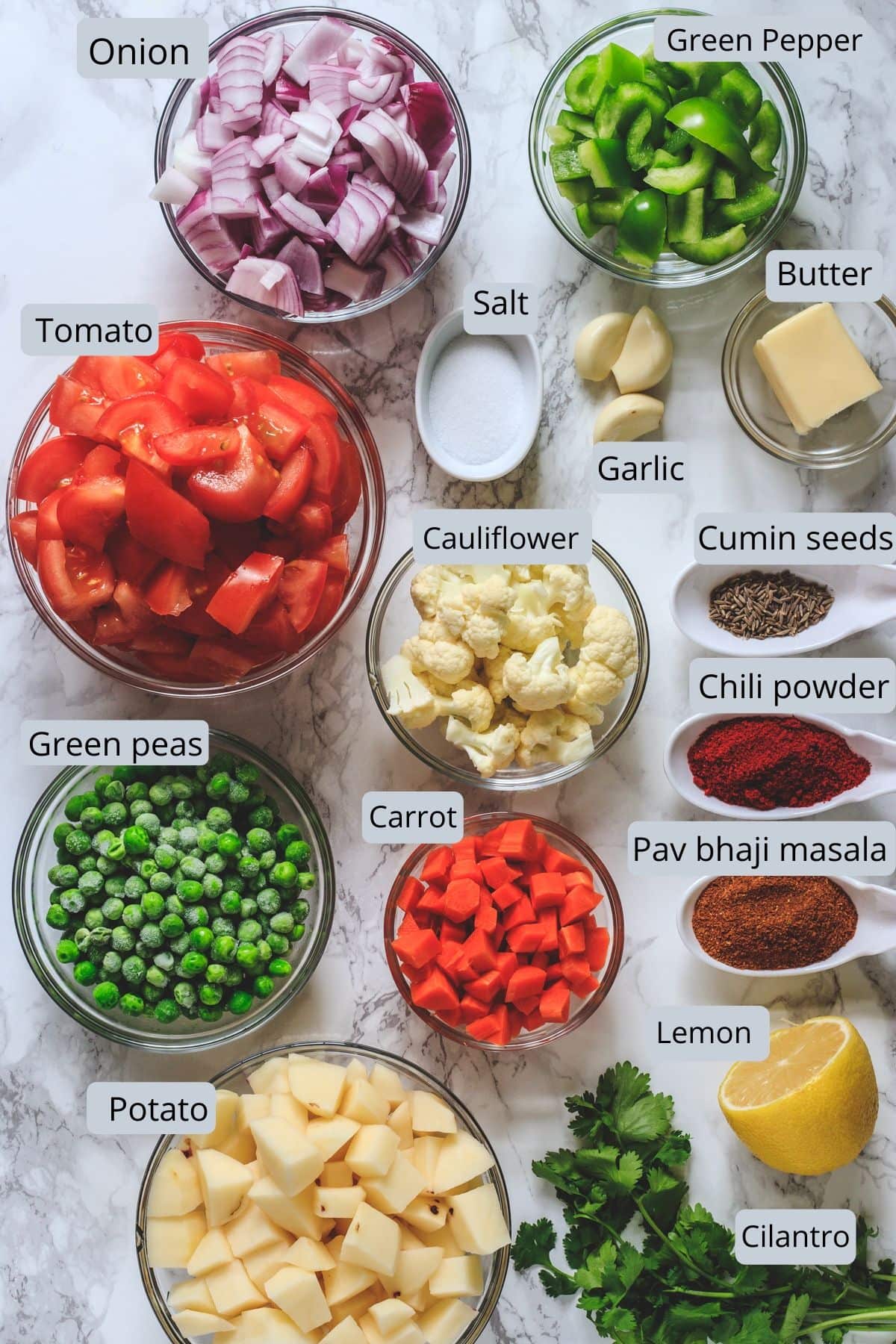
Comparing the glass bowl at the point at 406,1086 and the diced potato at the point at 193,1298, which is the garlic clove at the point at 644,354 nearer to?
the glass bowl at the point at 406,1086

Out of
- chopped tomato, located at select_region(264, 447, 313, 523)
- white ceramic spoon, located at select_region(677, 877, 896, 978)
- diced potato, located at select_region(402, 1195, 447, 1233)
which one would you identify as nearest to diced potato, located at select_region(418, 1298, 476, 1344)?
diced potato, located at select_region(402, 1195, 447, 1233)

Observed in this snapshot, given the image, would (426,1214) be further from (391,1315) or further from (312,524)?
(312,524)

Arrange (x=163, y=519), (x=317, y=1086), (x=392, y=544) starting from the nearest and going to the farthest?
(x=163, y=519)
(x=317, y=1086)
(x=392, y=544)

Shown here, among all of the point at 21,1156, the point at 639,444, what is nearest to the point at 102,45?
the point at 639,444

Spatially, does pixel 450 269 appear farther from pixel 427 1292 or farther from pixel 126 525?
pixel 427 1292

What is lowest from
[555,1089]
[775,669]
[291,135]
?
[555,1089]

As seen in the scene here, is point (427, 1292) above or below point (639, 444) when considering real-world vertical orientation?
below

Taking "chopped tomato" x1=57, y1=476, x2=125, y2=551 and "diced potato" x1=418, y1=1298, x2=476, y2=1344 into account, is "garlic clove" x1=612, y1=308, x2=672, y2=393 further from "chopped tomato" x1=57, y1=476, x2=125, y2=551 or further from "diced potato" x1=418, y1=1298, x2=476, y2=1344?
"diced potato" x1=418, y1=1298, x2=476, y2=1344

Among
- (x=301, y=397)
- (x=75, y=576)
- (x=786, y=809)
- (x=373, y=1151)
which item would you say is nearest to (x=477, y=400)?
(x=301, y=397)
